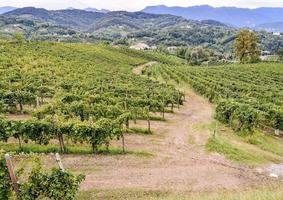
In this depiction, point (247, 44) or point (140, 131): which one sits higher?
point (247, 44)

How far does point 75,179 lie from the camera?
15.4m

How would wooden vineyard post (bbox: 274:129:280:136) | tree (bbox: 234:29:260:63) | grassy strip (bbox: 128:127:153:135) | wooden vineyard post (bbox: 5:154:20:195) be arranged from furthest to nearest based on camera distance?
1. tree (bbox: 234:29:260:63)
2. wooden vineyard post (bbox: 274:129:280:136)
3. grassy strip (bbox: 128:127:153:135)
4. wooden vineyard post (bbox: 5:154:20:195)

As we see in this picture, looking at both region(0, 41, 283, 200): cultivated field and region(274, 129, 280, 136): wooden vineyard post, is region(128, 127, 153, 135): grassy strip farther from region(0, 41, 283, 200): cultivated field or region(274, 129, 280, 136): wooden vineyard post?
region(274, 129, 280, 136): wooden vineyard post

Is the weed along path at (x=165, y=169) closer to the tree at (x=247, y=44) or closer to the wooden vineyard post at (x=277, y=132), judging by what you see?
the wooden vineyard post at (x=277, y=132)

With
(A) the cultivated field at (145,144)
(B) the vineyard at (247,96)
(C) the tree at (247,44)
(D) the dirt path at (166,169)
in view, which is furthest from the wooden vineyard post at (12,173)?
(C) the tree at (247,44)

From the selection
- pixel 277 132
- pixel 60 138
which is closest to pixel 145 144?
pixel 60 138

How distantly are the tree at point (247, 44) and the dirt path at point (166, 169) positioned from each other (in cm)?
8164

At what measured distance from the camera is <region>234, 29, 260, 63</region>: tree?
104 metres

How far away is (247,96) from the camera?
4794cm

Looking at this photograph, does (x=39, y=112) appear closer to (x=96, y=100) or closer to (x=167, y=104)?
(x=96, y=100)

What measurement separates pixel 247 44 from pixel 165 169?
9059cm

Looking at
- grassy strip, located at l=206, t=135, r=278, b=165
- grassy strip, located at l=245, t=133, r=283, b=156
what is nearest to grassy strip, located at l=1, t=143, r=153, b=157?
grassy strip, located at l=206, t=135, r=278, b=165

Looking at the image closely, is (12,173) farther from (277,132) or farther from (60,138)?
(277,132)

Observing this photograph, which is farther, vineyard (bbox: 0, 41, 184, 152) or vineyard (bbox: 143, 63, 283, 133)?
vineyard (bbox: 143, 63, 283, 133)
